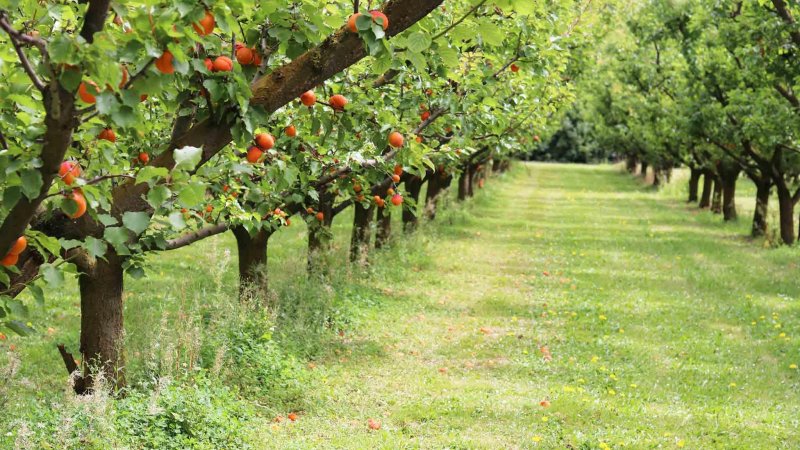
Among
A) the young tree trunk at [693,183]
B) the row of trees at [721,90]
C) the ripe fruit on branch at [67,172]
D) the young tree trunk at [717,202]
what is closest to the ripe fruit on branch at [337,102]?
the ripe fruit on branch at [67,172]

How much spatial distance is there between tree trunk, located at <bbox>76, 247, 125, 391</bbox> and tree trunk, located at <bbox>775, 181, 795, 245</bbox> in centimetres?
1943

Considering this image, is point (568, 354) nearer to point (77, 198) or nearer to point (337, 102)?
point (337, 102)

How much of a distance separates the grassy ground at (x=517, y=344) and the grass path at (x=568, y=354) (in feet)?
0.10

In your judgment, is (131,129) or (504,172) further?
(504,172)

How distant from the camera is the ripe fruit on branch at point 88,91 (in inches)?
117

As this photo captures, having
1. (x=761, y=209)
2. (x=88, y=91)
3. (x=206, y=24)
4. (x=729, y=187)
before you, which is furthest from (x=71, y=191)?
(x=729, y=187)

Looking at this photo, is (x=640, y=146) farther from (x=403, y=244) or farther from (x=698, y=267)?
(x=403, y=244)

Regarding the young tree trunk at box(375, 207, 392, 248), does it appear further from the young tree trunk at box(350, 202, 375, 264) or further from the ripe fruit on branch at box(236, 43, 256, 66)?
the ripe fruit on branch at box(236, 43, 256, 66)

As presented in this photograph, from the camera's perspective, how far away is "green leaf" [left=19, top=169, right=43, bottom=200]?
3129 millimetres

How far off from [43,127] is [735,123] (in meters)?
20.9

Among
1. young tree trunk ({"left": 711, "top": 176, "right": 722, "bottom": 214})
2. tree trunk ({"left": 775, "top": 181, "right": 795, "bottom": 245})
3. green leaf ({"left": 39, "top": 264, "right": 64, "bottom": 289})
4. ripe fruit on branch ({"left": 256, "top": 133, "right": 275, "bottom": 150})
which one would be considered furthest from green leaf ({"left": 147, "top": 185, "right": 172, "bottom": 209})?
young tree trunk ({"left": 711, "top": 176, "right": 722, "bottom": 214})

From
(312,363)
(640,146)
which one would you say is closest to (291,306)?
(312,363)

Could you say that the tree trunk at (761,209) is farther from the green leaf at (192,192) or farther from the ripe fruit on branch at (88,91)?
the ripe fruit on branch at (88,91)

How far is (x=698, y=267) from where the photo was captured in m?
18.9
